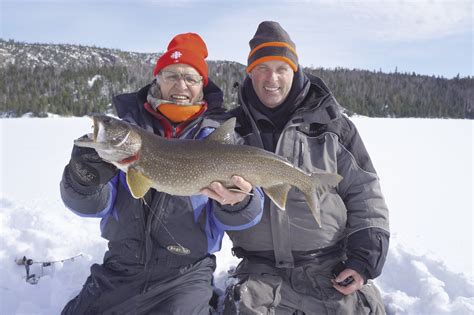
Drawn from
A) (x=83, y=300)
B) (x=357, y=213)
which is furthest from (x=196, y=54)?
(x=83, y=300)

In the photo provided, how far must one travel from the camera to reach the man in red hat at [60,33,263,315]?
278 cm

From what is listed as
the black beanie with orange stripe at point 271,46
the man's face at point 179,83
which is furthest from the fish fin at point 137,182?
the black beanie with orange stripe at point 271,46

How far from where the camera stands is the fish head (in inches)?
101

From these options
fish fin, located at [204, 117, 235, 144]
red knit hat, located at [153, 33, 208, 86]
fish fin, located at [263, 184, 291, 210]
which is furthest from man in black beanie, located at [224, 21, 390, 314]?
fish fin, located at [204, 117, 235, 144]

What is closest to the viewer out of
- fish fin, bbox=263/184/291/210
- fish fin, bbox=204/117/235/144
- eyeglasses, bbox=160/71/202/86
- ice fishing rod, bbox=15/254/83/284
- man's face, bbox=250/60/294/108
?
fish fin, bbox=204/117/235/144

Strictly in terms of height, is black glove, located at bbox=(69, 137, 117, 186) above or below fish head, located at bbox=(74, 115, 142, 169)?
below

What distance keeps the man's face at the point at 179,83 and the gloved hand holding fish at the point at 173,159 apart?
552 mm

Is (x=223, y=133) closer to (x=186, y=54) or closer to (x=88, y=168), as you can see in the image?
(x=186, y=54)

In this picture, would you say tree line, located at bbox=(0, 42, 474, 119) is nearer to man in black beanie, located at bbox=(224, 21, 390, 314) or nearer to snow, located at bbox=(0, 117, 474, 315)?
snow, located at bbox=(0, 117, 474, 315)

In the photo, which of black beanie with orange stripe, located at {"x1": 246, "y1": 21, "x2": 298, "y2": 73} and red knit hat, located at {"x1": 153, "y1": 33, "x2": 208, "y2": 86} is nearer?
red knit hat, located at {"x1": 153, "y1": 33, "x2": 208, "y2": 86}

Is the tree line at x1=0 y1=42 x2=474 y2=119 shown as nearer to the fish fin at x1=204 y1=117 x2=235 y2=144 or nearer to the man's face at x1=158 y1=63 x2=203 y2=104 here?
the man's face at x1=158 y1=63 x2=203 y2=104

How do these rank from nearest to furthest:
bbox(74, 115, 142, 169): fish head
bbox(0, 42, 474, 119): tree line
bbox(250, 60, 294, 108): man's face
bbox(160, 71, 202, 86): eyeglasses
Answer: bbox(74, 115, 142, 169): fish head, bbox(160, 71, 202, 86): eyeglasses, bbox(250, 60, 294, 108): man's face, bbox(0, 42, 474, 119): tree line

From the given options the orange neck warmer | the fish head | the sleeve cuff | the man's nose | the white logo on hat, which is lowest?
the sleeve cuff

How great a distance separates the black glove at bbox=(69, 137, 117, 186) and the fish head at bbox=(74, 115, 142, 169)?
0.34 feet
